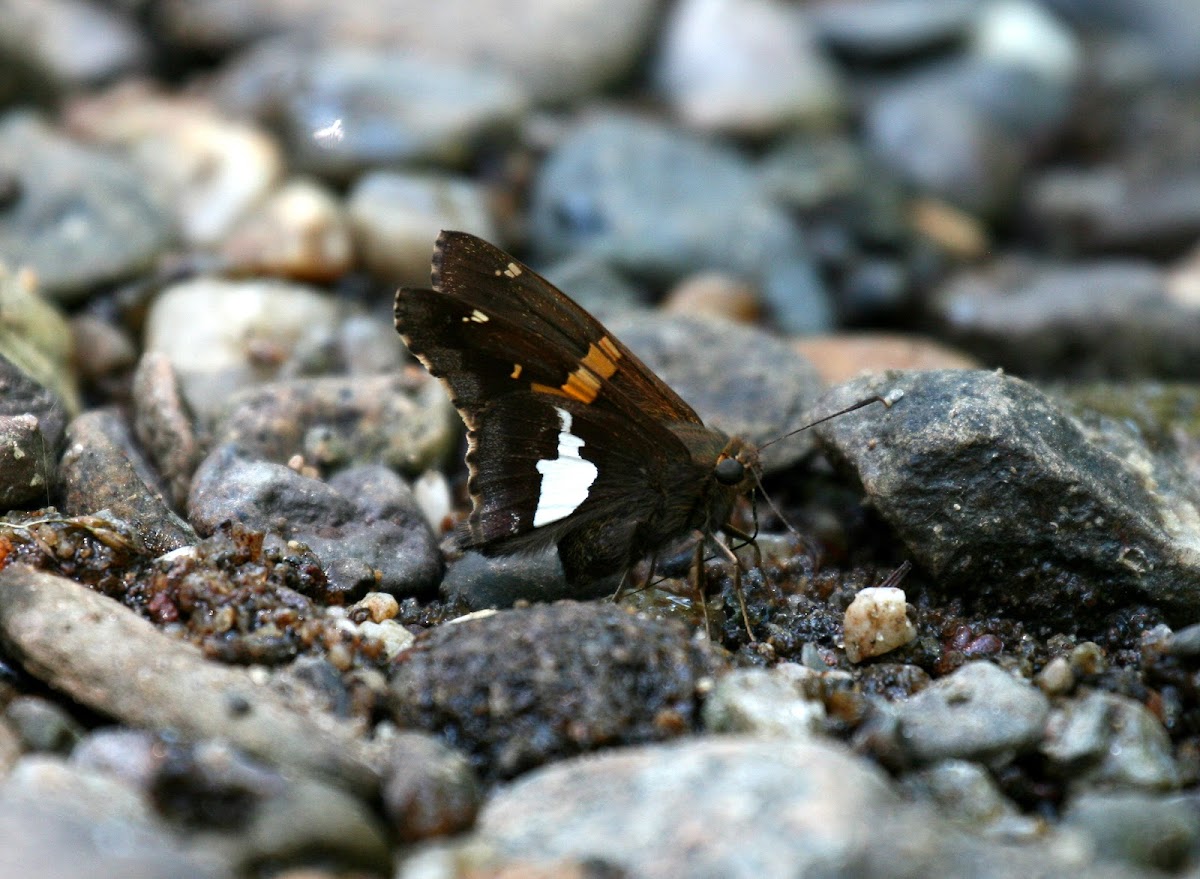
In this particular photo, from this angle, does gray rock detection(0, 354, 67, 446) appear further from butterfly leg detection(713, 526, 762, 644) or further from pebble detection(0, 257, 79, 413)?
butterfly leg detection(713, 526, 762, 644)

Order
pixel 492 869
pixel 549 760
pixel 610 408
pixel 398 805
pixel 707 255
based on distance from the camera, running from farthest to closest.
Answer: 1. pixel 707 255
2. pixel 610 408
3. pixel 549 760
4. pixel 398 805
5. pixel 492 869

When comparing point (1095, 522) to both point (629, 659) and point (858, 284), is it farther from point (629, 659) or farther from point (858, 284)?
point (858, 284)

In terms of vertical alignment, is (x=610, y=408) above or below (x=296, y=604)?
above

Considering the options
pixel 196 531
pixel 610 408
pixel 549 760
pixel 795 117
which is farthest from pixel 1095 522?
pixel 795 117

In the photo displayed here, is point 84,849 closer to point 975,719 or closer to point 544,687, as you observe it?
point 544,687

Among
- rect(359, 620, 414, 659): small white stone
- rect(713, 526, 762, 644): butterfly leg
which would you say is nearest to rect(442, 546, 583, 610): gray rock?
rect(359, 620, 414, 659): small white stone

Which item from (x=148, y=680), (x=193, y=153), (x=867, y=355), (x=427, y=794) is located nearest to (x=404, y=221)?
(x=193, y=153)
